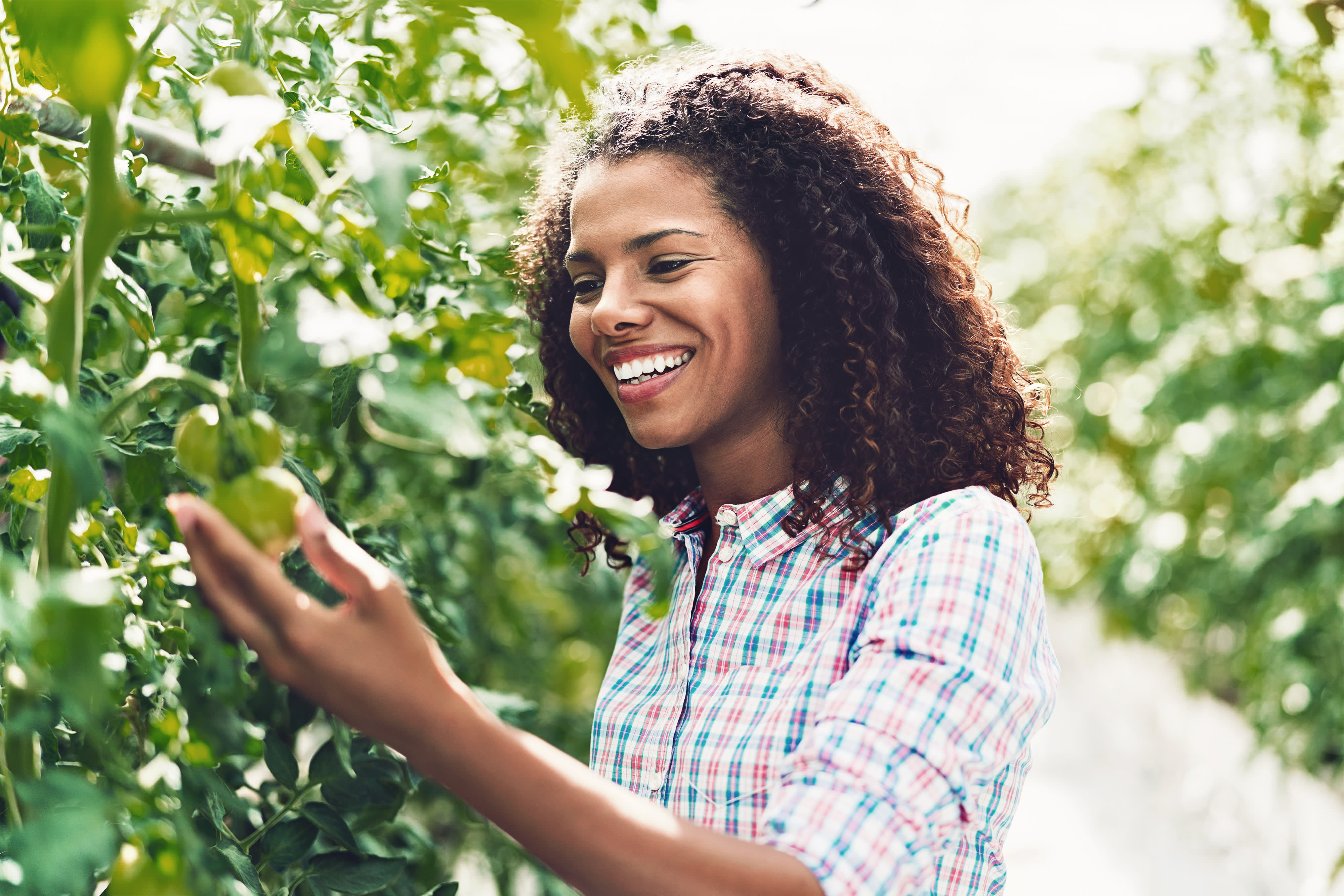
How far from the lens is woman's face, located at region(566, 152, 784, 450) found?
109cm

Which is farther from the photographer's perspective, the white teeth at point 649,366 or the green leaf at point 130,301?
the white teeth at point 649,366

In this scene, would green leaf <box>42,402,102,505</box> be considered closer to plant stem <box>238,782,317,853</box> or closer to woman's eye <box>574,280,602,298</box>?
plant stem <box>238,782,317,853</box>

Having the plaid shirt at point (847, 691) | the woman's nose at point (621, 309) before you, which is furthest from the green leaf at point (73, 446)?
the woman's nose at point (621, 309)

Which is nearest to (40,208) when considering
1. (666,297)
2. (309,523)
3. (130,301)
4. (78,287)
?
(130,301)

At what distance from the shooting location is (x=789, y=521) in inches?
44.3

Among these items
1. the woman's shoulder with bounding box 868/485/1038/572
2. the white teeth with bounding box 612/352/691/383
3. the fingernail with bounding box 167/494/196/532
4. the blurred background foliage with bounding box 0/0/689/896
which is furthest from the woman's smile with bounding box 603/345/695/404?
the fingernail with bounding box 167/494/196/532

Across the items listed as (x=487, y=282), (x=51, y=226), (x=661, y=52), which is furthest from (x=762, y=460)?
(x=51, y=226)

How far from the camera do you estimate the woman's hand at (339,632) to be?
0.61m

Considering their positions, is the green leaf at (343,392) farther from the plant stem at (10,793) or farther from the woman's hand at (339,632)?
the plant stem at (10,793)

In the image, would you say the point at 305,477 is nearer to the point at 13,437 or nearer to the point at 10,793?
the point at 13,437

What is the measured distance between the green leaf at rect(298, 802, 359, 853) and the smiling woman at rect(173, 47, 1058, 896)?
260 millimetres

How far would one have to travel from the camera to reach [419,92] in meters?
→ 1.38

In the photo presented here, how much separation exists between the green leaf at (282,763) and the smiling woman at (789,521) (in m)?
0.30

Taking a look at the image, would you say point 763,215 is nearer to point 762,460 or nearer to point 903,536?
point 762,460
